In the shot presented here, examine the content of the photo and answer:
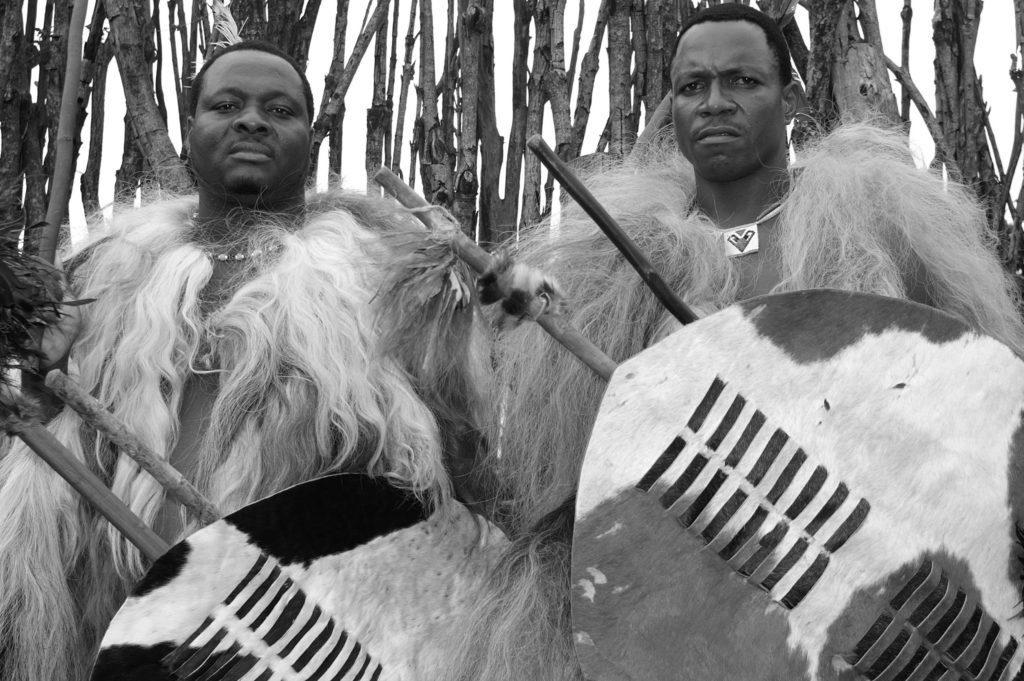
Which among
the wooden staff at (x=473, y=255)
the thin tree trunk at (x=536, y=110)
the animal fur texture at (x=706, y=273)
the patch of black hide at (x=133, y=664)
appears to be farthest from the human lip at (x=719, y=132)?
the patch of black hide at (x=133, y=664)

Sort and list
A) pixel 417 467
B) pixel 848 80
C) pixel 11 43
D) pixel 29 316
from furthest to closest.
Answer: pixel 11 43, pixel 848 80, pixel 417 467, pixel 29 316

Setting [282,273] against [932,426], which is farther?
[282,273]

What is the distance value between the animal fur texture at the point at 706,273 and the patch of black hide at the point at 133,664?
52 centimetres

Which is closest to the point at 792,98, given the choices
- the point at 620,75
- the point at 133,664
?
the point at 620,75

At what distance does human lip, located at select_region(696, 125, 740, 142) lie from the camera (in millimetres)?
2236

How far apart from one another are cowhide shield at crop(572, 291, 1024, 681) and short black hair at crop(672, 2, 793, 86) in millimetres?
760

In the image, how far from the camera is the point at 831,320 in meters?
1.70

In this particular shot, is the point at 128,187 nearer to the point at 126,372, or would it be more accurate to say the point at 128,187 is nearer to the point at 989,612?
the point at 126,372

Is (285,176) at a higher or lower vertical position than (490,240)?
higher

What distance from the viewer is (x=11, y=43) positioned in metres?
3.03

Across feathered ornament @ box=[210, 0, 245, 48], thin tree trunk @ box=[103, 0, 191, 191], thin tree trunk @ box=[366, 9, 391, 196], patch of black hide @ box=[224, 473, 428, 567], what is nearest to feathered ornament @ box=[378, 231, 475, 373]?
patch of black hide @ box=[224, 473, 428, 567]

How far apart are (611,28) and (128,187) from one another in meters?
1.13

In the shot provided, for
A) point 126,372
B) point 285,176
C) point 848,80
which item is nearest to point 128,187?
point 285,176

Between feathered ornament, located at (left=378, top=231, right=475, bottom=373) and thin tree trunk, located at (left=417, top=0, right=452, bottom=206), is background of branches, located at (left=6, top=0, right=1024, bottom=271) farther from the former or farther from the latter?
feathered ornament, located at (left=378, top=231, right=475, bottom=373)
